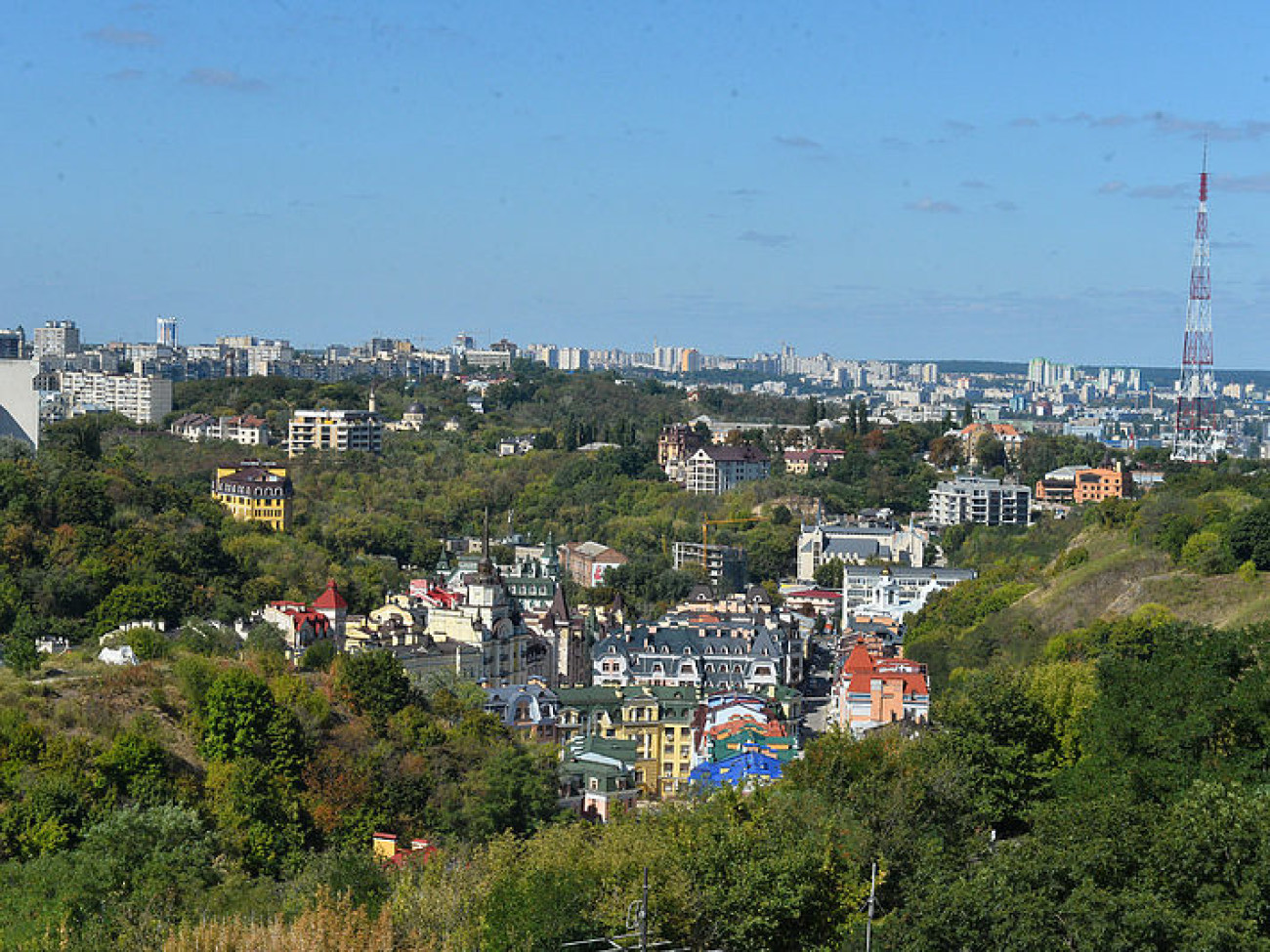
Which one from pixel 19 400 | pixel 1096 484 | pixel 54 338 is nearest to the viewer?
pixel 19 400

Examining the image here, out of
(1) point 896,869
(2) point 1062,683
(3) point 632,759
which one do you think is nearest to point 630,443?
(3) point 632,759

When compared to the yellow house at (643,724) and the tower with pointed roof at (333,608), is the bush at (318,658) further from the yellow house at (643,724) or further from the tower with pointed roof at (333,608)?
the yellow house at (643,724)

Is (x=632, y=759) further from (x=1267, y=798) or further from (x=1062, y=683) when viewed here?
(x=1267, y=798)

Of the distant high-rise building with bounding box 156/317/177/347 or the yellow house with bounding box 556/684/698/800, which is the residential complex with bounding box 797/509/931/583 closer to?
the yellow house with bounding box 556/684/698/800

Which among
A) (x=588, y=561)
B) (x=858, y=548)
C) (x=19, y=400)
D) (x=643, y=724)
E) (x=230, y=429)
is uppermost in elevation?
(x=19, y=400)

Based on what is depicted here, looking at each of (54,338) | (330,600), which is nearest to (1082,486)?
(330,600)

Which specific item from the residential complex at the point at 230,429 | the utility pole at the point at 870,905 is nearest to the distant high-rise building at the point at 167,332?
the residential complex at the point at 230,429

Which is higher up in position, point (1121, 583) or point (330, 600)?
point (1121, 583)

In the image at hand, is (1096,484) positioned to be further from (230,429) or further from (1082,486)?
(230,429)
